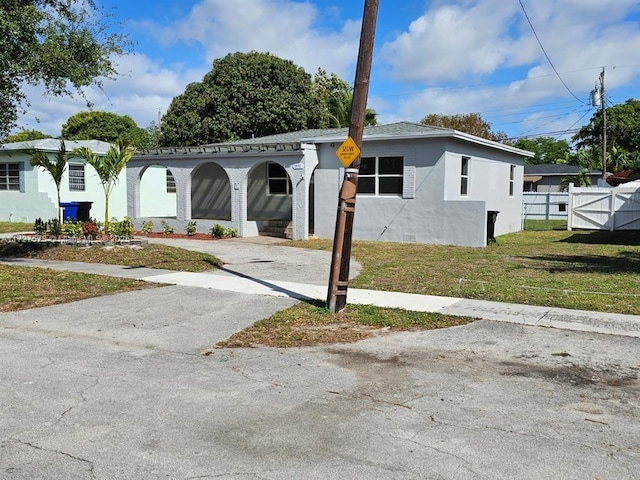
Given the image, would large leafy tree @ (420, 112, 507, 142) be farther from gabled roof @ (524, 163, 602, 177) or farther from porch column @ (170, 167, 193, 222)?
porch column @ (170, 167, 193, 222)

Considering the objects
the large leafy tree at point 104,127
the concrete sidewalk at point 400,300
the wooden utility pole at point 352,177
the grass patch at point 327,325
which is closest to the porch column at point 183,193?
the concrete sidewalk at point 400,300

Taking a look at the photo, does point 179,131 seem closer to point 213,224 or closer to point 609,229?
point 213,224

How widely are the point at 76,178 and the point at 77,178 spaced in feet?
0.15

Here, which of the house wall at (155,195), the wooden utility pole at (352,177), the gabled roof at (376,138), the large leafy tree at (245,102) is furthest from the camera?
the large leafy tree at (245,102)

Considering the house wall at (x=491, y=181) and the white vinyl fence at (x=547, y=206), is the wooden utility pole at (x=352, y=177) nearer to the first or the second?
the house wall at (x=491, y=181)

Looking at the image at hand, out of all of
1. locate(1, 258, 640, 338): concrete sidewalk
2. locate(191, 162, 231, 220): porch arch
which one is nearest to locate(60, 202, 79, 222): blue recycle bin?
locate(191, 162, 231, 220): porch arch

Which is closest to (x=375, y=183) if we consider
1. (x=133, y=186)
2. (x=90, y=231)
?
(x=90, y=231)

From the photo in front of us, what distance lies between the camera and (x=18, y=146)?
27.1m

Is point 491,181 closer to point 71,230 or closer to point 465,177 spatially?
point 465,177

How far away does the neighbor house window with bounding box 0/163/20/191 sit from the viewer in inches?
1089

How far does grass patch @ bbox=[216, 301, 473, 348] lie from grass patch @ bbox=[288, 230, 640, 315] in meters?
1.83

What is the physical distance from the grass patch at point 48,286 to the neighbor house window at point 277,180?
11614 mm

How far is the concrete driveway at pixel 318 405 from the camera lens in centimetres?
408

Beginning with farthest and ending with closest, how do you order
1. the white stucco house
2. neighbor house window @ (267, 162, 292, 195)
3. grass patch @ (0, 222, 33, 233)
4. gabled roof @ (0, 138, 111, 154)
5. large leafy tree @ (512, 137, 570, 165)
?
1. large leafy tree @ (512, 137, 570, 165)
2. gabled roof @ (0, 138, 111, 154)
3. neighbor house window @ (267, 162, 292, 195)
4. grass patch @ (0, 222, 33, 233)
5. the white stucco house
